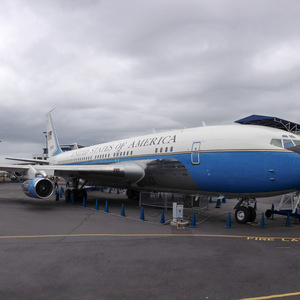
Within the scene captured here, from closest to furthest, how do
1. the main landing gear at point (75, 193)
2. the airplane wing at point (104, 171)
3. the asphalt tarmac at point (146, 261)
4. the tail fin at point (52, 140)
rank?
the asphalt tarmac at point (146, 261) → the airplane wing at point (104, 171) → the main landing gear at point (75, 193) → the tail fin at point (52, 140)

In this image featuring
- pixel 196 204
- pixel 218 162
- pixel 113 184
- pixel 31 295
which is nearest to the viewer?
pixel 31 295

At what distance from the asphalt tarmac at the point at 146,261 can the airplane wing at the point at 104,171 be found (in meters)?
4.41

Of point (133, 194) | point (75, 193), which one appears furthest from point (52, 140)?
point (133, 194)

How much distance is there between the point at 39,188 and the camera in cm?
1680

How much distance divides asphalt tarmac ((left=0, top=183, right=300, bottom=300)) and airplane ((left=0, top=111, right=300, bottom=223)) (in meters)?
1.80

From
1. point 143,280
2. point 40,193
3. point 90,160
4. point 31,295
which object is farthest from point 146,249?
point 90,160

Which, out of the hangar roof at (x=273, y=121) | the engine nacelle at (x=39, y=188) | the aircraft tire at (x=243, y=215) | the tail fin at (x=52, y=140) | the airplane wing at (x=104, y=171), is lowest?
the aircraft tire at (x=243, y=215)

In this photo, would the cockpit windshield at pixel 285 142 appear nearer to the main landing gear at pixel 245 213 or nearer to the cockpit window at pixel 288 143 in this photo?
the cockpit window at pixel 288 143

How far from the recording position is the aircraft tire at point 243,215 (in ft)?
41.1

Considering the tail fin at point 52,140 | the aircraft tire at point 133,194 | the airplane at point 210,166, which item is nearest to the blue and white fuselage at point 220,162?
the airplane at point 210,166

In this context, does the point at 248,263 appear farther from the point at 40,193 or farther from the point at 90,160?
the point at 90,160

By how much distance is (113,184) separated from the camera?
65.6ft

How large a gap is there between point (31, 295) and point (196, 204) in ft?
40.2

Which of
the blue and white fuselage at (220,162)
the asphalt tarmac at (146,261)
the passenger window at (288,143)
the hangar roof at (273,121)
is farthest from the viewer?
the hangar roof at (273,121)
